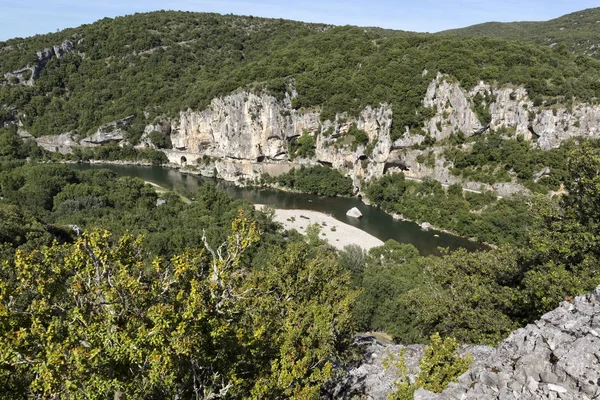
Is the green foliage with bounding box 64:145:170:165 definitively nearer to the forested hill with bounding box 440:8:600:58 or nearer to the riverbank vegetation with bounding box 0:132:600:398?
the riverbank vegetation with bounding box 0:132:600:398

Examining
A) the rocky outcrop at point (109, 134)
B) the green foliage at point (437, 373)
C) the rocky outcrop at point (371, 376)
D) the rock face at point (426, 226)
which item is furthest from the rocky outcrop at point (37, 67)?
the green foliage at point (437, 373)

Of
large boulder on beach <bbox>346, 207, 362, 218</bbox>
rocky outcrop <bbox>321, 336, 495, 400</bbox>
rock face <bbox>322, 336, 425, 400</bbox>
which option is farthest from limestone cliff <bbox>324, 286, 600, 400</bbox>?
large boulder on beach <bbox>346, 207, 362, 218</bbox>

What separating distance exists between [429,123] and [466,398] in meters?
69.2

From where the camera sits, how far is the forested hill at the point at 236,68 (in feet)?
229

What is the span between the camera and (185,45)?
122 metres

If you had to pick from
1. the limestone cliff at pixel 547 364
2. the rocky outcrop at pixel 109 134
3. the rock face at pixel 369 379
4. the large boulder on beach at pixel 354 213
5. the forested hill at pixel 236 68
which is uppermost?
the forested hill at pixel 236 68

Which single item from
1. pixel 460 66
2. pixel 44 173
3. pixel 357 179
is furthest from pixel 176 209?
pixel 460 66

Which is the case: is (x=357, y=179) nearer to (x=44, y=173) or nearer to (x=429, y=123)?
(x=429, y=123)

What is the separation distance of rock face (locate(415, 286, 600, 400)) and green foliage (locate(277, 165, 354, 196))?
62569mm

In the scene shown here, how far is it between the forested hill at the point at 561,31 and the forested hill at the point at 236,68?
2051cm

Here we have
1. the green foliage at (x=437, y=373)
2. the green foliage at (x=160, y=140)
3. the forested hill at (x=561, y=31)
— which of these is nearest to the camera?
the green foliage at (x=437, y=373)

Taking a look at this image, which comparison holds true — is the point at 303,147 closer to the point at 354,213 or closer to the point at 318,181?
the point at 318,181

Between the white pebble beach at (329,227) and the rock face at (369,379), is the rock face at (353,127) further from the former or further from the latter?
the rock face at (369,379)

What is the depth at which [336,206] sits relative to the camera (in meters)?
64.1
